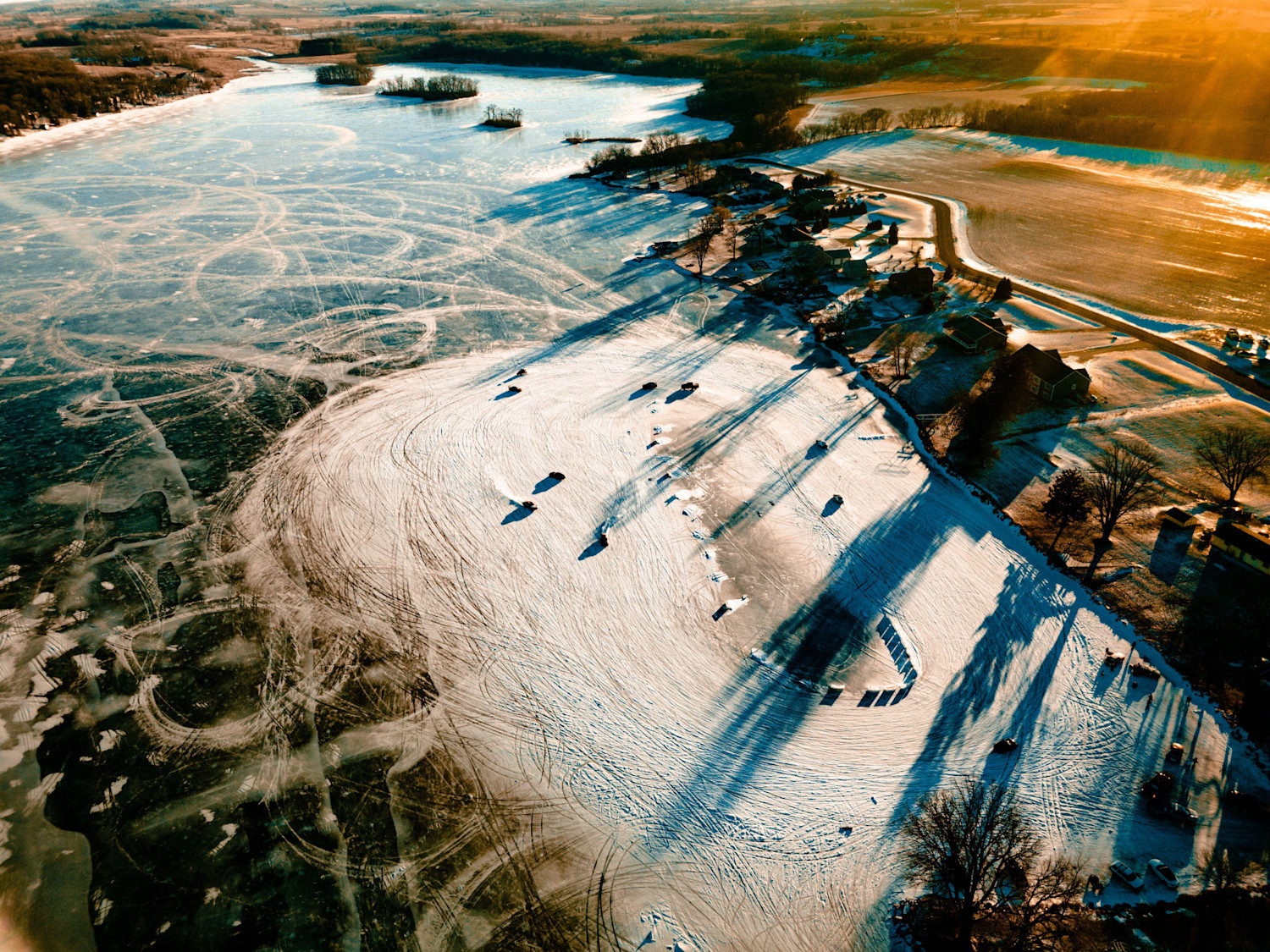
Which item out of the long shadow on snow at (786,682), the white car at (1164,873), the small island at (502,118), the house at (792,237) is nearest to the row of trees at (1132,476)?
the long shadow on snow at (786,682)

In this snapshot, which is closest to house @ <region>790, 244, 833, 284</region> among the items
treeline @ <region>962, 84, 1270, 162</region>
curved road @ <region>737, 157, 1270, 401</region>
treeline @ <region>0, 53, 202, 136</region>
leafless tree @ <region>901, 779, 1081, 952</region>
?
curved road @ <region>737, 157, 1270, 401</region>

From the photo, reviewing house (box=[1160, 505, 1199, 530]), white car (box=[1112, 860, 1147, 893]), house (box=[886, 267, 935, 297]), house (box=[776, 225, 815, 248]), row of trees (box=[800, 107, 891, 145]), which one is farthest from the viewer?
row of trees (box=[800, 107, 891, 145])

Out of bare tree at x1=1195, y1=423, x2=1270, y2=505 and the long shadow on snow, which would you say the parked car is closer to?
the long shadow on snow

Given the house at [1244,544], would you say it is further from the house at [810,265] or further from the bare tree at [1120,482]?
the house at [810,265]

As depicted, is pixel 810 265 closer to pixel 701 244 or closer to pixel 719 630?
pixel 701 244

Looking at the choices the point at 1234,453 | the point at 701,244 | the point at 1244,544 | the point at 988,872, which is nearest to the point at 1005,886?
the point at 988,872

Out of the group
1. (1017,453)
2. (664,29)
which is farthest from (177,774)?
(664,29)
